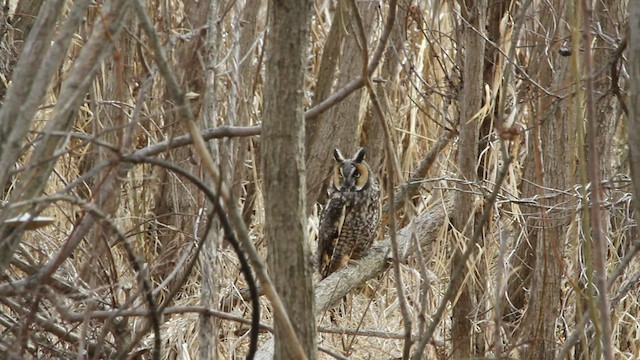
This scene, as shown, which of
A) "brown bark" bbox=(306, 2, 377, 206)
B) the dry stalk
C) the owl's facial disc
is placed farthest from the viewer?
the owl's facial disc

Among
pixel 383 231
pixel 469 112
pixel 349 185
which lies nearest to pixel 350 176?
pixel 349 185

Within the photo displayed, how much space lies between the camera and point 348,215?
14.5 feet

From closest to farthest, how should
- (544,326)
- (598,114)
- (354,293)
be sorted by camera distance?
(544,326) < (598,114) < (354,293)

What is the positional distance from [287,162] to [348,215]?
3.15 metres

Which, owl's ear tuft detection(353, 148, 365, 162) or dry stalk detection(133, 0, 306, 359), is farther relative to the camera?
owl's ear tuft detection(353, 148, 365, 162)

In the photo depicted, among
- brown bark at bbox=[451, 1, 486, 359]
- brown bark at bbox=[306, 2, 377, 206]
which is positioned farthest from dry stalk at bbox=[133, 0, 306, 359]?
brown bark at bbox=[306, 2, 377, 206]

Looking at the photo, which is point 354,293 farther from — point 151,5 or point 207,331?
point 207,331

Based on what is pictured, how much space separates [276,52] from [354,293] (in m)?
3.42

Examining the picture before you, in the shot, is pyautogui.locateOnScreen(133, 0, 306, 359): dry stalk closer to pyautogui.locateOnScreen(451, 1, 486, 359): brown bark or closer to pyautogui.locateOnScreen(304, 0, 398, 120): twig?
pyautogui.locateOnScreen(304, 0, 398, 120): twig

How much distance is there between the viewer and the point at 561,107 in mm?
2977

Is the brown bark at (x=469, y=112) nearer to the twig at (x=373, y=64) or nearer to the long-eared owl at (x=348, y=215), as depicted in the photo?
the long-eared owl at (x=348, y=215)

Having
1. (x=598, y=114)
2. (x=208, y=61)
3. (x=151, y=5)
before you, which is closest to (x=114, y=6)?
(x=208, y=61)

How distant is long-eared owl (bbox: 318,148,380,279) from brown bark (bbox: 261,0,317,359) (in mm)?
2906

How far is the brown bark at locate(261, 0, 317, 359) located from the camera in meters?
1.28
